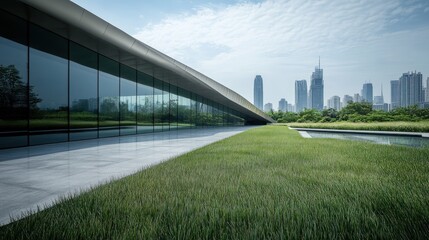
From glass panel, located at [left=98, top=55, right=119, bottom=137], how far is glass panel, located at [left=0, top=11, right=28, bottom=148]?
4610 millimetres

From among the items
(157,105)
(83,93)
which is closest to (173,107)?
(157,105)

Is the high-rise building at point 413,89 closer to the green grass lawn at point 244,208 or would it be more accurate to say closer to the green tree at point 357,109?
the green tree at point 357,109

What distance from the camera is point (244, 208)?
299 cm

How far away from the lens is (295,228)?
2.46 meters

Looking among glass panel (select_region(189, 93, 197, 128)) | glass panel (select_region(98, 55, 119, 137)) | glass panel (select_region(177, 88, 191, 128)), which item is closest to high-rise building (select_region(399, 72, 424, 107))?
glass panel (select_region(189, 93, 197, 128))

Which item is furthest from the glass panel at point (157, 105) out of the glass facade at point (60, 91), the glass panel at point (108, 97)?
the glass panel at point (108, 97)

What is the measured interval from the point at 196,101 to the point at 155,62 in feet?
47.7

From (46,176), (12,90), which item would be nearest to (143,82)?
(12,90)

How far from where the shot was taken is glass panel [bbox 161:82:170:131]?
2230cm

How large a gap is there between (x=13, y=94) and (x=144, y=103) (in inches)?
394

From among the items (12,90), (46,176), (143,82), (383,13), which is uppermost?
(383,13)

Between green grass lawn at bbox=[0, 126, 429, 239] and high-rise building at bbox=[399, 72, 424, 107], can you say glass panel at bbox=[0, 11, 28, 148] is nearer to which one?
green grass lawn at bbox=[0, 126, 429, 239]

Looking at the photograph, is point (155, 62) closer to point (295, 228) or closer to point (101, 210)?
point (101, 210)

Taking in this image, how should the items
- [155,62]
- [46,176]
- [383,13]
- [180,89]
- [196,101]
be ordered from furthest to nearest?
[196,101] → [180,89] → [155,62] → [383,13] → [46,176]
